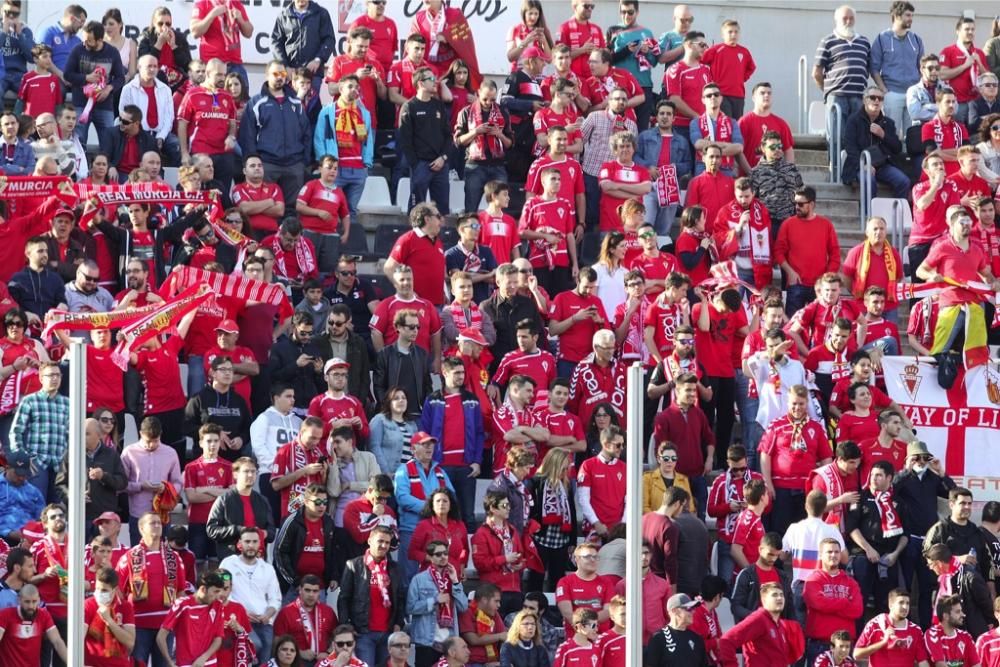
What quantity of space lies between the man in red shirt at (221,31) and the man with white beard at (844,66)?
5.67 metres

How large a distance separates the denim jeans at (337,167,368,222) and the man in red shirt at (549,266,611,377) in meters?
2.54

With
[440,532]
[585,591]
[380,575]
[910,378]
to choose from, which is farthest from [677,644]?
[910,378]

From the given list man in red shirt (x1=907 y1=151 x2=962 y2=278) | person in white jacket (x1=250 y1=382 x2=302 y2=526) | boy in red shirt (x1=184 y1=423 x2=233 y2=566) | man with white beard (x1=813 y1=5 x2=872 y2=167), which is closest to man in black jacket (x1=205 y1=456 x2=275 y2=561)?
boy in red shirt (x1=184 y1=423 x2=233 y2=566)

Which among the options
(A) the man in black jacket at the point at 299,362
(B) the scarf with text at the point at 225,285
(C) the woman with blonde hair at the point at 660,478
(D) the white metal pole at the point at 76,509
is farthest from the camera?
(B) the scarf with text at the point at 225,285

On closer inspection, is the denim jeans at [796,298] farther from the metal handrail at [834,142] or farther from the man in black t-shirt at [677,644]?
the man in black t-shirt at [677,644]

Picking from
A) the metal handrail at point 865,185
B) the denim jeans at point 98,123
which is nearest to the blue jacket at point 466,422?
the denim jeans at point 98,123

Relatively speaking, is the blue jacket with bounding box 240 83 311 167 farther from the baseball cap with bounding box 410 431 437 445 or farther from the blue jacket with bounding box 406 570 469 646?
the blue jacket with bounding box 406 570 469 646

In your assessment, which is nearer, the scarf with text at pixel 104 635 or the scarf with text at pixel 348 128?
the scarf with text at pixel 104 635

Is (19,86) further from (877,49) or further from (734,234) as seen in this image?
(877,49)

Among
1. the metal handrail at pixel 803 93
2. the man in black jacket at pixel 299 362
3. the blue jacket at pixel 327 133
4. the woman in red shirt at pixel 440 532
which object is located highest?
the metal handrail at pixel 803 93

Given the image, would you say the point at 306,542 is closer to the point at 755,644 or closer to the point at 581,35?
the point at 755,644

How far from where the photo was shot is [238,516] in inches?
677

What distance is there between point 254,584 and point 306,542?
65 centimetres

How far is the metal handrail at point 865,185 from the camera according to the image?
75.0 ft
